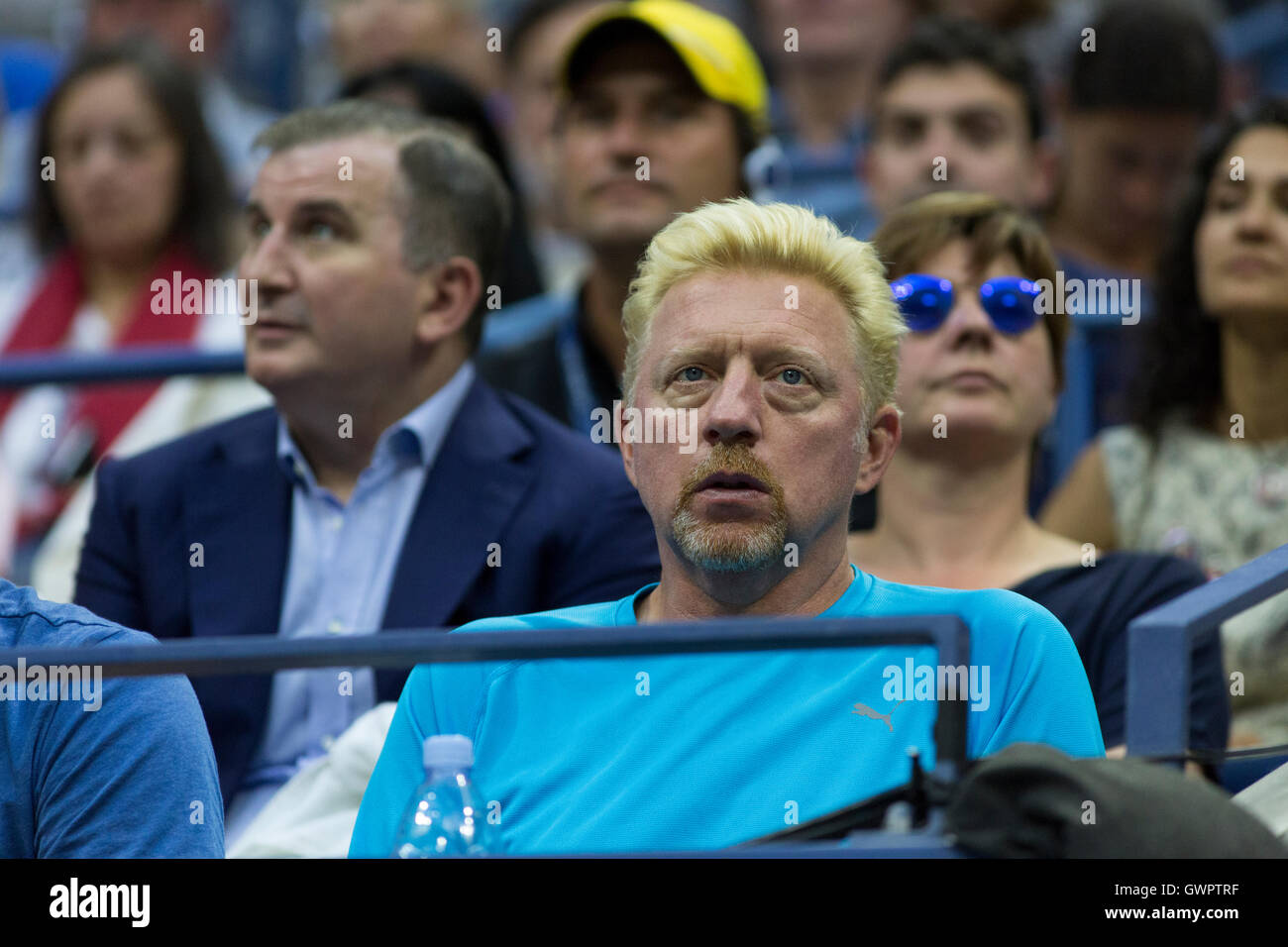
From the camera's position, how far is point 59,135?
211 inches

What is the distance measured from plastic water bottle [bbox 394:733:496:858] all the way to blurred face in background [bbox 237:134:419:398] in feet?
4.30

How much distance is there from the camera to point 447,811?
2.35 meters

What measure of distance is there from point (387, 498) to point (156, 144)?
2.05 metres

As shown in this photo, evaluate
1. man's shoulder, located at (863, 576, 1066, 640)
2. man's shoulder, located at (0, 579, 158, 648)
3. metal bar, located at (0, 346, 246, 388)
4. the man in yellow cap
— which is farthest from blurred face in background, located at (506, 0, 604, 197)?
man's shoulder, located at (0, 579, 158, 648)

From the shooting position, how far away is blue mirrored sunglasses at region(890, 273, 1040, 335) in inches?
140

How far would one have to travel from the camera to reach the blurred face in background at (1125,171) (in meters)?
4.95

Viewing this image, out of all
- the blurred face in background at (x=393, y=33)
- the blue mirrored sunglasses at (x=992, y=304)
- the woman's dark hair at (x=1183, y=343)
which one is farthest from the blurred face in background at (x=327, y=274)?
the blurred face in background at (x=393, y=33)

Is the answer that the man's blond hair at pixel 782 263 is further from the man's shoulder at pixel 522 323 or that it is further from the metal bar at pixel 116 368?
the metal bar at pixel 116 368

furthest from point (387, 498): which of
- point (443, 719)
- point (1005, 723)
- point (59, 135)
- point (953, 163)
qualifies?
point (59, 135)

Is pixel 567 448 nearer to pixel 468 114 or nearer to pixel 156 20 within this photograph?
pixel 468 114

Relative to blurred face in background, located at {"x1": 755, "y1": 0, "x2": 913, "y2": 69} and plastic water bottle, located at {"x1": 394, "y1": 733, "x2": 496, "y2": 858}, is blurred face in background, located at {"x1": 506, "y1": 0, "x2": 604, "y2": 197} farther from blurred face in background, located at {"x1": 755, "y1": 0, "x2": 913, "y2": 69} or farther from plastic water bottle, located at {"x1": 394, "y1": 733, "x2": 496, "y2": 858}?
plastic water bottle, located at {"x1": 394, "y1": 733, "x2": 496, "y2": 858}

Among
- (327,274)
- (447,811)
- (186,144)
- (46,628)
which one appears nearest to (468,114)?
(186,144)
